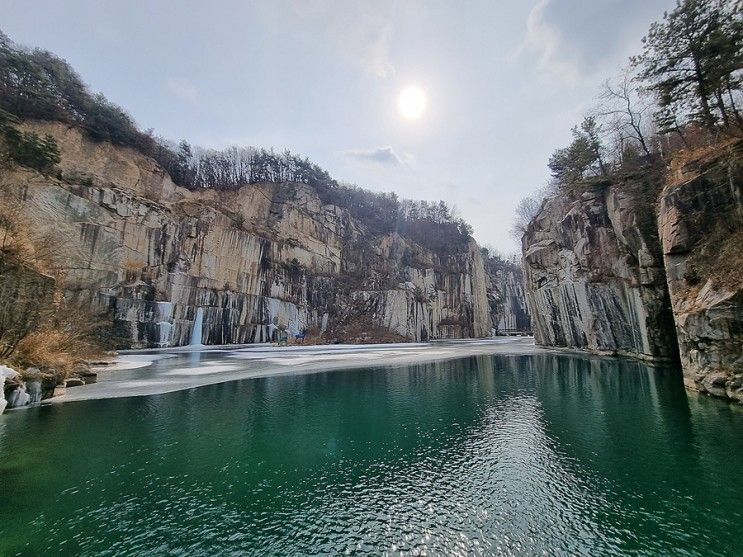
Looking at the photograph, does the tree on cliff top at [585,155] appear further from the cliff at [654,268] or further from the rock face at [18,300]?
the rock face at [18,300]

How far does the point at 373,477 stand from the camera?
580cm

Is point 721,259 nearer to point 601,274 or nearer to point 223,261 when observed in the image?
point 601,274

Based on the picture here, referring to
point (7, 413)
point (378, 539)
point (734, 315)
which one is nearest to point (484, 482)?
point (378, 539)

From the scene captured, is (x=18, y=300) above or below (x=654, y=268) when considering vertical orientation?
below

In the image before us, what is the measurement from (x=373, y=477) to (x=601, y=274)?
23981 mm

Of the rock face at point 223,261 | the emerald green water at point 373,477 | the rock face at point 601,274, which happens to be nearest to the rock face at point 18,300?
the emerald green water at point 373,477

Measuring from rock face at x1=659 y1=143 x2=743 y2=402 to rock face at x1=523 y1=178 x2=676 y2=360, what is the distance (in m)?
5.52

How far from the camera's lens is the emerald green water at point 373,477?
13.5 ft

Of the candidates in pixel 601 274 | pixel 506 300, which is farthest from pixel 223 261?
pixel 506 300

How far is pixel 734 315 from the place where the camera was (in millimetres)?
9750

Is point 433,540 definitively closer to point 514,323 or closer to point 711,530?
point 711,530

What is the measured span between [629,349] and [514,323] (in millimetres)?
52790

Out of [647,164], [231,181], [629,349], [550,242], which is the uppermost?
[231,181]

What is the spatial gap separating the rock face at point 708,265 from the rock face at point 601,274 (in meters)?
5.52
